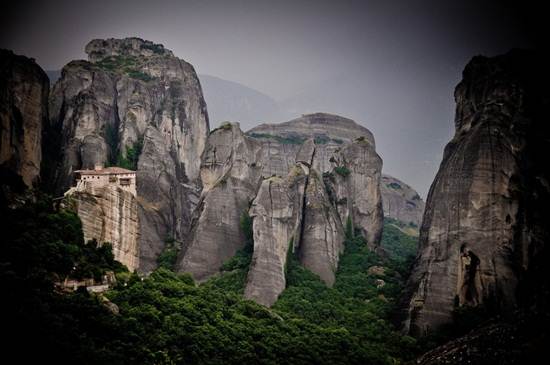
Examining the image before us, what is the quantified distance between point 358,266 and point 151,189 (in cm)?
2288

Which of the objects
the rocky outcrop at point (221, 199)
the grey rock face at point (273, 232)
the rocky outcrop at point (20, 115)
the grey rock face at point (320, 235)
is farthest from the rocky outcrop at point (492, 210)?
the rocky outcrop at point (20, 115)

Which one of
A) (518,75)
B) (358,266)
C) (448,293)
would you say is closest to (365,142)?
(358,266)

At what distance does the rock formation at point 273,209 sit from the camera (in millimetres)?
58375

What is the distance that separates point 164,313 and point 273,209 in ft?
70.8

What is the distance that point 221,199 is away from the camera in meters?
63.4

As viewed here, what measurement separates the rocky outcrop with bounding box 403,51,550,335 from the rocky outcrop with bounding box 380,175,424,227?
5533cm

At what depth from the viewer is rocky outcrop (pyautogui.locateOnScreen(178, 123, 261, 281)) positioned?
59688 millimetres

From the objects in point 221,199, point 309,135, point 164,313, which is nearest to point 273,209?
point 221,199

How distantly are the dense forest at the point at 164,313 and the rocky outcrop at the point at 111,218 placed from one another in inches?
45.2

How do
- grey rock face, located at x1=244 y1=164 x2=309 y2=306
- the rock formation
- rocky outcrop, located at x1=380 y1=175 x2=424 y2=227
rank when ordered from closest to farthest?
1. grey rock face, located at x1=244 y1=164 x2=309 y2=306
2. the rock formation
3. rocky outcrop, located at x1=380 y1=175 x2=424 y2=227

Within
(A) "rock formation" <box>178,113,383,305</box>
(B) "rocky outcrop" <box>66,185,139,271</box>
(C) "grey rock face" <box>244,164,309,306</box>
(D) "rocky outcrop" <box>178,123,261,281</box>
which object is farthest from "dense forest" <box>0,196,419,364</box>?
(D) "rocky outcrop" <box>178,123,261,281</box>

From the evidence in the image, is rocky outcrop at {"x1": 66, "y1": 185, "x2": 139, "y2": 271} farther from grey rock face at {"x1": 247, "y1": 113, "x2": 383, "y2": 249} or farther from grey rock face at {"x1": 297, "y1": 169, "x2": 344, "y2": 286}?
grey rock face at {"x1": 247, "y1": 113, "x2": 383, "y2": 249}

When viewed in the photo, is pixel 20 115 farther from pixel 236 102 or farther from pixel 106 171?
pixel 236 102

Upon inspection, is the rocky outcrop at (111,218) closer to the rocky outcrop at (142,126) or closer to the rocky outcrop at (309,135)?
the rocky outcrop at (142,126)
